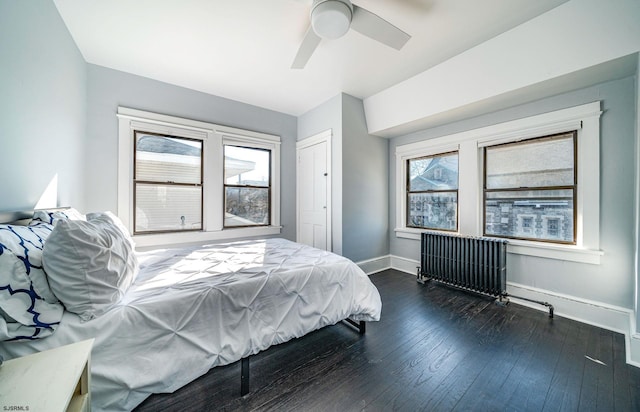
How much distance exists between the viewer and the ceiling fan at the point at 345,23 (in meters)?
1.68

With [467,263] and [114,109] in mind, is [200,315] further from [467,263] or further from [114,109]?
[467,263]

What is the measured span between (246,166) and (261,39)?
1.97m

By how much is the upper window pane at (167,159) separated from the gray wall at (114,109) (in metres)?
0.27

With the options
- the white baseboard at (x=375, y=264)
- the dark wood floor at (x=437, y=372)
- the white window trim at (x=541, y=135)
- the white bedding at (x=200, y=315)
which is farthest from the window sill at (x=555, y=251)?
the white bedding at (x=200, y=315)

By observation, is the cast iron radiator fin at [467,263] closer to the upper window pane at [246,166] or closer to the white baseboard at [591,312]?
the white baseboard at [591,312]

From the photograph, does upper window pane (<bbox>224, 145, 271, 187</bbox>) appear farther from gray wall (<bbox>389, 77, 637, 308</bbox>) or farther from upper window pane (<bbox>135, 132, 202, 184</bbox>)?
gray wall (<bbox>389, 77, 637, 308</bbox>)

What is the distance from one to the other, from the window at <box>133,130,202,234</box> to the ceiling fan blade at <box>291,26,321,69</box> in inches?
79.8

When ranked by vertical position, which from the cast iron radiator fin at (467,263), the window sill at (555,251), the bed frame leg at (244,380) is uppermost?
the window sill at (555,251)

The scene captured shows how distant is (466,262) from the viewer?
2965 millimetres

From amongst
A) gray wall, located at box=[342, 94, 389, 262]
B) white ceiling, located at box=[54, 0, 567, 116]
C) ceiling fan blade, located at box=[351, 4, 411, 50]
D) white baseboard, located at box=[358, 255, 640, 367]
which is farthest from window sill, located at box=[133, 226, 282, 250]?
white baseboard, located at box=[358, 255, 640, 367]

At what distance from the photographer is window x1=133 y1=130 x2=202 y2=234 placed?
9.96 ft

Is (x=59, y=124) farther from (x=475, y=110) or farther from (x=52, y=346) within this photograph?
(x=475, y=110)

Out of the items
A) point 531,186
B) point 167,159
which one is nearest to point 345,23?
point 531,186

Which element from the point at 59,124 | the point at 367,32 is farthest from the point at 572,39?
the point at 59,124
